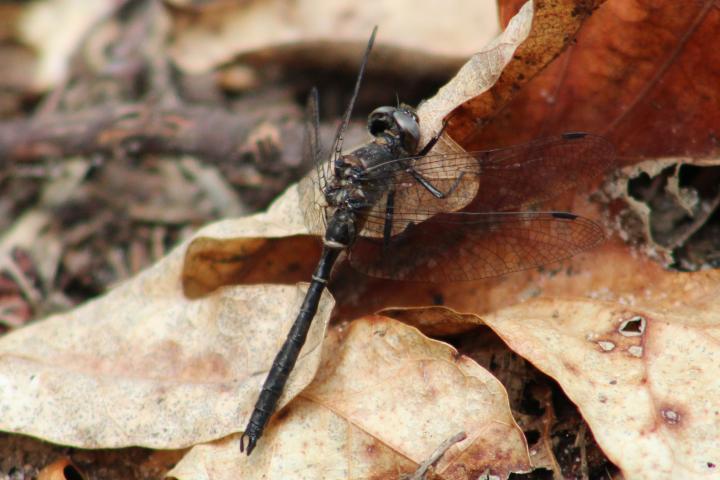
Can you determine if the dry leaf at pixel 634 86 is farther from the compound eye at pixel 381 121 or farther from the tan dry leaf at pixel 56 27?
the tan dry leaf at pixel 56 27

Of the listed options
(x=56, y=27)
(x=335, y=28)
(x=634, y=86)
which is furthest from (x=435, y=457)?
(x=56, y=27)

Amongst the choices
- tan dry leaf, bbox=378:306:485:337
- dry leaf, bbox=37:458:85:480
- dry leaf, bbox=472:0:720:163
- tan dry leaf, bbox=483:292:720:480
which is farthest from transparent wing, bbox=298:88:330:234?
dry leaf, bbox=37:458:85:480

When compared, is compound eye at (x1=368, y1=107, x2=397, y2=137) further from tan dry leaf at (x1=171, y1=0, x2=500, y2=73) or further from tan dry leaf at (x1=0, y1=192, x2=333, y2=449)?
tan dry leaf at (x1=171, y1=0, x2=500, y2=73)

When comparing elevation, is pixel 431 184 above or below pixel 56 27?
above

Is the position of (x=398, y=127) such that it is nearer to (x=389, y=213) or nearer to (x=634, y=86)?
(x=389, y=213)

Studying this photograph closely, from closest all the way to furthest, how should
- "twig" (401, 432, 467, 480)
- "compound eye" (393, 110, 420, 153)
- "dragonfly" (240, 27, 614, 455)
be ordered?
"twig" (401, 432, 467, 480) < "dragonfly" (240, 27, 614, 455) < "compound eye" (393, 110, 420, 153)

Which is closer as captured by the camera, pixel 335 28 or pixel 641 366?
pixel 641 366

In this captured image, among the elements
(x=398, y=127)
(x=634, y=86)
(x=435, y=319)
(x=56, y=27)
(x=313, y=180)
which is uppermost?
(x=634, y=86)
